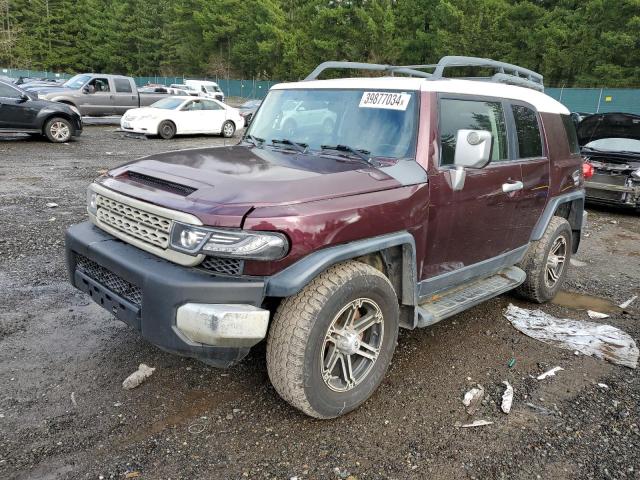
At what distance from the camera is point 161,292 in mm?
2725

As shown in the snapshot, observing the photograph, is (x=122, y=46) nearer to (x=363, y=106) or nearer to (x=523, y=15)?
(x=523, y=15)

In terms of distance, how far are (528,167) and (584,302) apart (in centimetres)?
180

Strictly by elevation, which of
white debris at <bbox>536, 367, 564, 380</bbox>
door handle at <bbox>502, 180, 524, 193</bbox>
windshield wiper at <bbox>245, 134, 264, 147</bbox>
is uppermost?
windshield wiper at <bbox>245, 134, 264, 147</bbox>

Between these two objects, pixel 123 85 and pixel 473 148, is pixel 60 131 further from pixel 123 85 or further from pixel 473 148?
pixel 473 148

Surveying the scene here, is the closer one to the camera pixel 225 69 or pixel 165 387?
pixel 165 387

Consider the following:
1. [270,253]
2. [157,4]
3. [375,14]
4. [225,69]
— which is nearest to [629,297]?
[270,253]

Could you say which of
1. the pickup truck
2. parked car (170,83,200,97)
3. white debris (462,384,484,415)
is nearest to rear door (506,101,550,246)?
white debris (462,384,484,415)

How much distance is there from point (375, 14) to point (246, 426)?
172ft

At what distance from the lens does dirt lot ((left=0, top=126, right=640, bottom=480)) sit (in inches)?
110

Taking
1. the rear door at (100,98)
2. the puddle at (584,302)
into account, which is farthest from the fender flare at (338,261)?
the rear door at (100,98)

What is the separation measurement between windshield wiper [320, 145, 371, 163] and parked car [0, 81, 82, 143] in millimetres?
12495

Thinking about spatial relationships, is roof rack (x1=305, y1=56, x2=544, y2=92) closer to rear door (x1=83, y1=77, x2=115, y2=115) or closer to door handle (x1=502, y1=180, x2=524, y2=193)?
door handle (x1=502, y1=180, x2=524, y2=193)

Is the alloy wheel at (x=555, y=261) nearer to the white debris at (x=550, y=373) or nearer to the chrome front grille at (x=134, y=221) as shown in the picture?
the white debris at (x=550, y=373)

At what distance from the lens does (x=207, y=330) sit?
2646 mm
